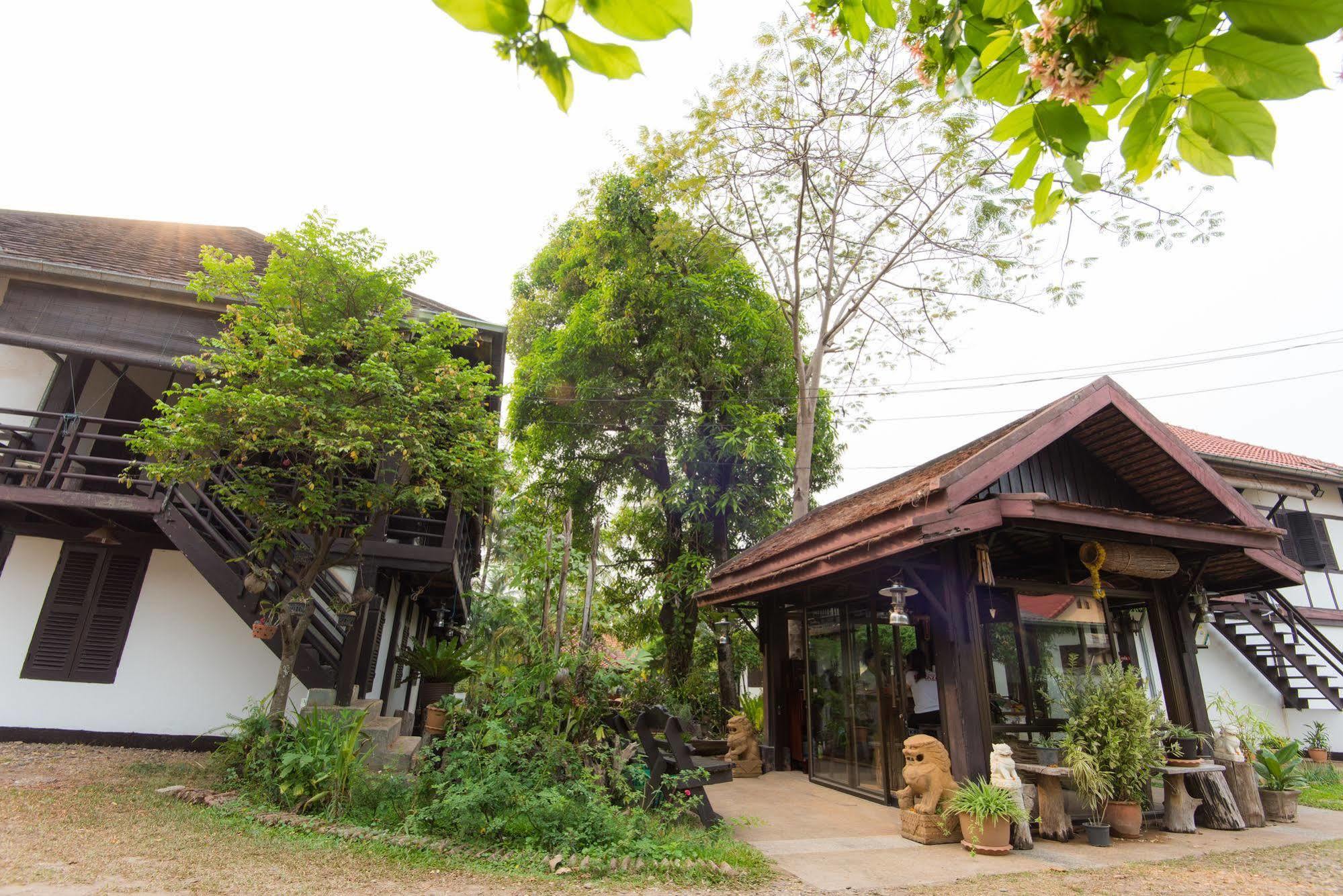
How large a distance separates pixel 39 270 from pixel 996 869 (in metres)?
13.2

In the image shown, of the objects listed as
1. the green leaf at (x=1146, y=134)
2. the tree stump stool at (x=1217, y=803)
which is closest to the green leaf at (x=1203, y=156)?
the green leaf at (x=1146, y=134)

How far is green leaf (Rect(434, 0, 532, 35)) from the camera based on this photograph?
94cm

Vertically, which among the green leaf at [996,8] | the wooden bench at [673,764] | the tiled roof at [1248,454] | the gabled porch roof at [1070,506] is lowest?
the wooden bench at [673,764]

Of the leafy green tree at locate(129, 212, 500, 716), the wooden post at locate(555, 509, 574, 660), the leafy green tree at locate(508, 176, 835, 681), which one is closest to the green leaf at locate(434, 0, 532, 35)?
the wooden post at locate(555, 509, 574, 660)

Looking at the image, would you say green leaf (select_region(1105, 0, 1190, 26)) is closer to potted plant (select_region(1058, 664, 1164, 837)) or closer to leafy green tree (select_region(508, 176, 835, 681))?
potted plant (select_region(1058, 664, 1164, 837))

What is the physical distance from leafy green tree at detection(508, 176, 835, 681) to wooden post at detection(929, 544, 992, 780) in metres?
6.74

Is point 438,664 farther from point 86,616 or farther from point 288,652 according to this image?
point 86,616

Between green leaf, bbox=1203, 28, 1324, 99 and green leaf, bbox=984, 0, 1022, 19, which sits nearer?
green leaf, bbox=1203, 28, 1324, 99

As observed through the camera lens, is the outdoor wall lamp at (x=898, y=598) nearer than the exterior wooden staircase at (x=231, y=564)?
Yes

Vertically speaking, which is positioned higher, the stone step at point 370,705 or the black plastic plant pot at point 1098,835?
the stone step at point 370,705

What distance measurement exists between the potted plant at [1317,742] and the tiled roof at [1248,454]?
483 centimetres

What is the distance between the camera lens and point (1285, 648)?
40.2 ft

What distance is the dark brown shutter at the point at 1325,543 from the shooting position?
13594 mm

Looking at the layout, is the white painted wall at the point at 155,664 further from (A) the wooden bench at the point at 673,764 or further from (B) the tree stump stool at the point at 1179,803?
(B) the tree stump stool at the point at 1179,803
